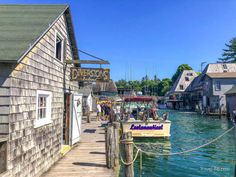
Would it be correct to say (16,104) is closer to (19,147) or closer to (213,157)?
(19,147)

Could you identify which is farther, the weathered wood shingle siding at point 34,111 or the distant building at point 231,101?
the distant building at point 231,101

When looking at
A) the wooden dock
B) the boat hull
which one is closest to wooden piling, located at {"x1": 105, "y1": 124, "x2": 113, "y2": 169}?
the wooden dock

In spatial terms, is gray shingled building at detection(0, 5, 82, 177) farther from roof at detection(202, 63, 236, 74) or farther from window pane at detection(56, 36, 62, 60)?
roof at detection(202, 63, 236, 74)

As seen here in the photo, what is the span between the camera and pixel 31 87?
620 centimetres

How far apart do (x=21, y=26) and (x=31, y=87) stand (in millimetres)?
1742

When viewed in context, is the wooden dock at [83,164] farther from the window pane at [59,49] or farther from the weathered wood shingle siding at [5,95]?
the window pane at [59,49]

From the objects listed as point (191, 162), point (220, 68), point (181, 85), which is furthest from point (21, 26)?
point (181, 85)

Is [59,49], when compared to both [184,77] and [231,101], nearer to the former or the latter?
[231,101]

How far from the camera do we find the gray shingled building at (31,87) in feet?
16.6

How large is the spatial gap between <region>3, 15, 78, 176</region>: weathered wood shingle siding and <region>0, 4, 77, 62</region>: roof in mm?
393

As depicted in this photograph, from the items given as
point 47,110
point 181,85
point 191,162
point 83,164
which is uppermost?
point 181,85

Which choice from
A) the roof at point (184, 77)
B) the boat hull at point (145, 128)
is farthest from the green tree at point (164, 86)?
the boat hull at point (145, 128)

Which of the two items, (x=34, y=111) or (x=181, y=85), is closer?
(x=34, y=111)

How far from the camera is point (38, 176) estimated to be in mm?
6664
